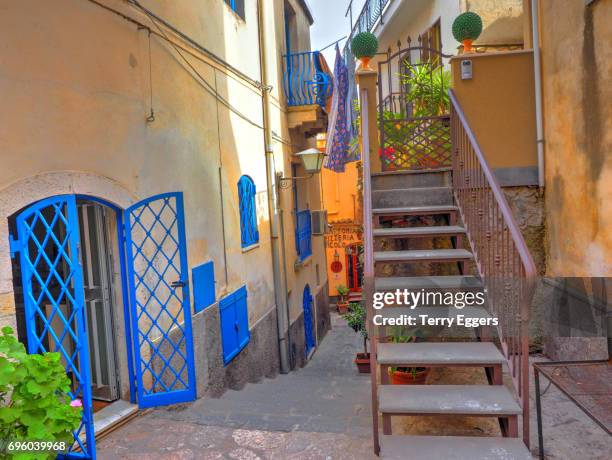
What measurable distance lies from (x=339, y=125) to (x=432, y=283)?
523 cm

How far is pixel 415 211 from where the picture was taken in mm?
5883

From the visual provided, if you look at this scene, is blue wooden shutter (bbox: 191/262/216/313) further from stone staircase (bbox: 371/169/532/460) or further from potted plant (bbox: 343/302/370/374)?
potted plant (bbox: 343/302/370/374)

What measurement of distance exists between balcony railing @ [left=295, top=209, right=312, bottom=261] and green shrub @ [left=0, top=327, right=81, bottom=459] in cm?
888

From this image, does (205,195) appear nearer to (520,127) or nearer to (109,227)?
(109,227)

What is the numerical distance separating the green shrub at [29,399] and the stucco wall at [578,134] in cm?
471

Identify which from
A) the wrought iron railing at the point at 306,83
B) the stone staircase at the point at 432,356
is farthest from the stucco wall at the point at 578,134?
the wrought iron railing at the point at 306,83

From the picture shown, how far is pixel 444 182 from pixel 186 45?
3.46m

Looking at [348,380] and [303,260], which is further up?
[303,260]

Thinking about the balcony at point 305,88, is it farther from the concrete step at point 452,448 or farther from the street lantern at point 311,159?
the concrete step at point 452,448

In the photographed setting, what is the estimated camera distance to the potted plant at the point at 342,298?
19.7m

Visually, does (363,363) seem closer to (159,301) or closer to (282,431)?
→ (159,301)

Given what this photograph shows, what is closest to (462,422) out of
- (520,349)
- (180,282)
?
(520,349)

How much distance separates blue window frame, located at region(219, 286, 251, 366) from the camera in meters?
7.09

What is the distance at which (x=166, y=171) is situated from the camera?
19.3 ft
